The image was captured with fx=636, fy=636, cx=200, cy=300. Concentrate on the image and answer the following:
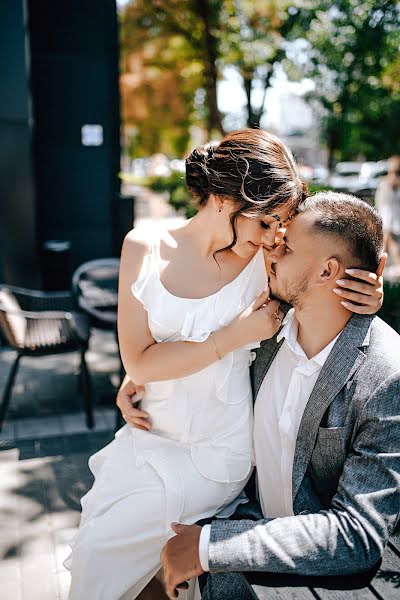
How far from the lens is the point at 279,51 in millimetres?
8523

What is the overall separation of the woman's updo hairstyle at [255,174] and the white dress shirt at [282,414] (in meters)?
0.42

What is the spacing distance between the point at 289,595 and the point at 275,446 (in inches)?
23.7

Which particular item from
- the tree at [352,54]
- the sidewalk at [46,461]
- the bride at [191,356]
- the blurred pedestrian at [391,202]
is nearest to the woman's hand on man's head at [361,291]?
the bride at [191,356]

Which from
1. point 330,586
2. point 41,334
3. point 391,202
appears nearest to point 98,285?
point 41,334

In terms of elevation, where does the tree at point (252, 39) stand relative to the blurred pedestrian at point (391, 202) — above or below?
above

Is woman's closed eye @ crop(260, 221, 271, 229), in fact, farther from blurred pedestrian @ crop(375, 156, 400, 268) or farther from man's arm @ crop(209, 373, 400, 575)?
blurred pedestrian @ crop(375, 156, 400, 268)

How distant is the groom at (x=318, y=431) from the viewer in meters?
1.75

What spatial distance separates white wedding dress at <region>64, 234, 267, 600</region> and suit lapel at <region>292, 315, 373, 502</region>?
363mm

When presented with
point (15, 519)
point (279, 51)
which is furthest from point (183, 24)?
point (15, 519)

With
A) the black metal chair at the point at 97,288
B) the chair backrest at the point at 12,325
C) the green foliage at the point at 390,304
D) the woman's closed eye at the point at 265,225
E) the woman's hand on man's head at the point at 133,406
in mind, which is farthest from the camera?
the black metal chair at the point at 97,288

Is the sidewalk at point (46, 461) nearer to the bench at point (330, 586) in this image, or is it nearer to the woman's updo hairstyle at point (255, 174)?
the woman's updo hairstyle at point (255, 174)

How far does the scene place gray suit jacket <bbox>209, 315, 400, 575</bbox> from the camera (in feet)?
5.69

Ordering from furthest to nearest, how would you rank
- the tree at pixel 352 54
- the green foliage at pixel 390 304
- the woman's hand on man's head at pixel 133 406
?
the tree at pixel 352 54, the green foliage at pixel 390 304, the woman's hand on man's head at pixel 133 406

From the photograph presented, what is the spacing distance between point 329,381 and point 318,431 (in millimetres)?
156
